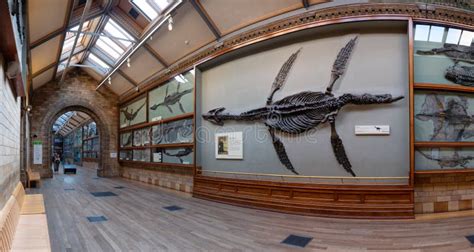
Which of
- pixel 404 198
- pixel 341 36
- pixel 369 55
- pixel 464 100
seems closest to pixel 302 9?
pixel 341 36

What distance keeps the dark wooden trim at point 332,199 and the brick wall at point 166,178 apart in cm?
230

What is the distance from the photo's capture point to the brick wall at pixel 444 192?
15.3ft

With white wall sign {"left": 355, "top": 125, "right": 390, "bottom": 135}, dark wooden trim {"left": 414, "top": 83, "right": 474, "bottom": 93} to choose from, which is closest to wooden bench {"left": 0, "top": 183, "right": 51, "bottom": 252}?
white wall sign {"left": 355, "top": 125, "right": 390, "bottom": 135}

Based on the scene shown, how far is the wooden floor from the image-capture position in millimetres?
3334

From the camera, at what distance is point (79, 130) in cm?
2353

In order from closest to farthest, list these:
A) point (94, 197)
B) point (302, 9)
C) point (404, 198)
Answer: point (404, 198) → point (302, 9) → point (94, 197)

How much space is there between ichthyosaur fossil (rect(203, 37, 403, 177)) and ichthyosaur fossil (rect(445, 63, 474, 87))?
1.30 meters

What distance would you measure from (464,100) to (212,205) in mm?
5160

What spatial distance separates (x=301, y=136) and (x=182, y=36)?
13.5 ft

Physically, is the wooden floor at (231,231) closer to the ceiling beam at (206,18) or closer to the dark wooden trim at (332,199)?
the dark wooden trim at (332,199)

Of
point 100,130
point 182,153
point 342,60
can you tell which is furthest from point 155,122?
point 342,60

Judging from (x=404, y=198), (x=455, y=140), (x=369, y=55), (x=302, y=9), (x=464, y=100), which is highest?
(x=302, y=9)

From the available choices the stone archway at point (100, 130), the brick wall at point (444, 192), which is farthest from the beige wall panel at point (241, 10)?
the stone archway at point (100, 130)

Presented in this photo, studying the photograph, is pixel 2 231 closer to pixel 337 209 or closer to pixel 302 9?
pixel 337 209
